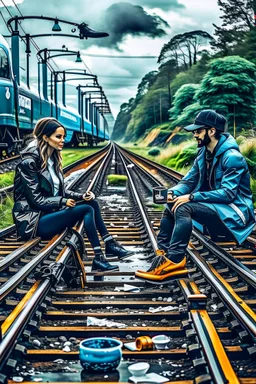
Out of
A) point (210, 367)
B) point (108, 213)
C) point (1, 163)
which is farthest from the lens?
point (1, 163)

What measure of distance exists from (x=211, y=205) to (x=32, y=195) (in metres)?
1.77

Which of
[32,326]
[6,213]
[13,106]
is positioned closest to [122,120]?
[13,106]

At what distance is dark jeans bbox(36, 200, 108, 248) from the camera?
6.63 m

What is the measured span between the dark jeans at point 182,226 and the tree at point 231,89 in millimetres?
18450

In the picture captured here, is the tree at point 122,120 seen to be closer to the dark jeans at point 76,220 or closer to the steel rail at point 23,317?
the dark jeans at point 76,220

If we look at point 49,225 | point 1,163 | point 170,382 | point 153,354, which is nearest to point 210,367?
point 170,382

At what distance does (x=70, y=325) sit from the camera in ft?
15.9

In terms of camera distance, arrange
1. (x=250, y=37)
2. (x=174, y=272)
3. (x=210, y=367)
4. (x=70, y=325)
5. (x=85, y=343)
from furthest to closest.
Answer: (x=250, y=37) → (x=174, y=272) → (x=70, y=325) → (x=85, y=343) → (x=210, y=367)

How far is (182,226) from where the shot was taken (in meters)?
5.96

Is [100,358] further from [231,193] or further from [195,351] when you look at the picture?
[231,193]

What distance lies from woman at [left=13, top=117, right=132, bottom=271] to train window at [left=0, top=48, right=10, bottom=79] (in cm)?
1218

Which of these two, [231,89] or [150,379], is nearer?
[150,379]

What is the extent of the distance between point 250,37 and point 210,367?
36084 millimetres

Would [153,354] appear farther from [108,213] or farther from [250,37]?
[250,37]
